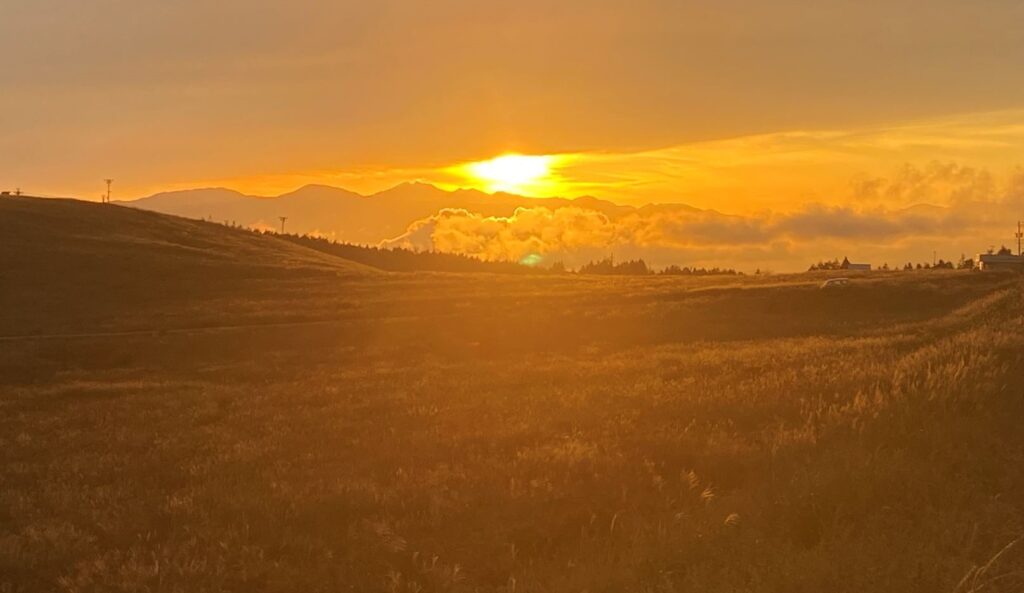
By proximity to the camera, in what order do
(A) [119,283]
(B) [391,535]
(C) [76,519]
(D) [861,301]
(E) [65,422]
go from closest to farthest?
(B) [391,535] < (C) [76,519] < (E) [65,422] < (D) [861,301] < (A) [119,283]

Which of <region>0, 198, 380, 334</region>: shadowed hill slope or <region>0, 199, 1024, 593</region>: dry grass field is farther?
<region>0, 198, 380, 334</region>: shadowed hill slope

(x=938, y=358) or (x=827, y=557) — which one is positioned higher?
(x=938, y=358)

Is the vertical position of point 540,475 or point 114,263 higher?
point 114,263

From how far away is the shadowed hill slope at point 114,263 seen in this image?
59.4m

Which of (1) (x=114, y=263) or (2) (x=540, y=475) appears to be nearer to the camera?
(2) (x=540, y=475)

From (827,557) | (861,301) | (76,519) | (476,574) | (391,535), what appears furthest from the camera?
(861,301)

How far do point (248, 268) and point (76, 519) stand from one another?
73901 millimetres

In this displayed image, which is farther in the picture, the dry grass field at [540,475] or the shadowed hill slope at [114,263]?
the shadowed hill slope at [114,263]

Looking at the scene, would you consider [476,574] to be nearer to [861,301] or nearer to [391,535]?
[391,535]

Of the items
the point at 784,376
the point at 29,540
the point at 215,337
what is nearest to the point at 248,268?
the point at 215,337

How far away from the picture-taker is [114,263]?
77.1m

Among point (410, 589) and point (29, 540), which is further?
point (29, 540)

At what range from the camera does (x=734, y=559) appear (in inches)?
344

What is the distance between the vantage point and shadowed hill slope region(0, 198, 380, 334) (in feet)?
195
